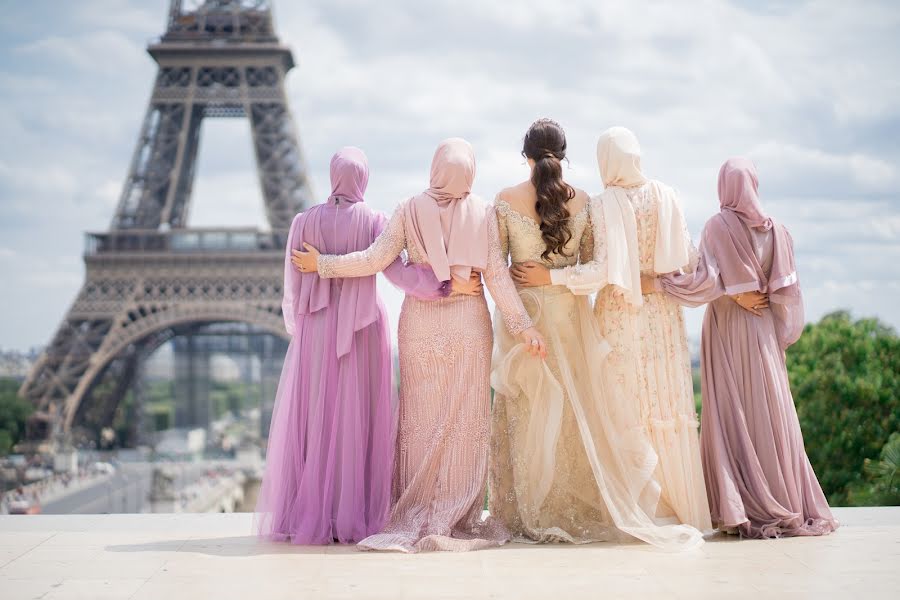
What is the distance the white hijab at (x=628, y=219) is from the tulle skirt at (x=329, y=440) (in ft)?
4.11

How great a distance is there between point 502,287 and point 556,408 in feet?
2.09

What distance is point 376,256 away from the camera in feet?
16.2

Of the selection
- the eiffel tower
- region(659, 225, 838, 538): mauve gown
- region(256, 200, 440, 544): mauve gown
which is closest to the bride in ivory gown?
region(659, 225, 838, 538): mauve gown

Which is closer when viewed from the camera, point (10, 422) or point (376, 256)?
point (376, 256)

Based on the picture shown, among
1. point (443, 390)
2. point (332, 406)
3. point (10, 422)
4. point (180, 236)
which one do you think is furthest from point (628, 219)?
point (10, 422)

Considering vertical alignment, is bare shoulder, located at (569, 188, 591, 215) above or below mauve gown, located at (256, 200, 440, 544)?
above

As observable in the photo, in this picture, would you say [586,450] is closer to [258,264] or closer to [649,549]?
[649,549]

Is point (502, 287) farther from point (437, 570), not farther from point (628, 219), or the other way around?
point (437, 570)

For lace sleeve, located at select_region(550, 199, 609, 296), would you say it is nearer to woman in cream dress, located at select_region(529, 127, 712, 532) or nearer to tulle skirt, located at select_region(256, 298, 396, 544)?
woman in cream dress, located at select_region(529, 127, 712, 532)

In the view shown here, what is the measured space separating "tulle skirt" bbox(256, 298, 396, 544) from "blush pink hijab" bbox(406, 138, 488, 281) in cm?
53

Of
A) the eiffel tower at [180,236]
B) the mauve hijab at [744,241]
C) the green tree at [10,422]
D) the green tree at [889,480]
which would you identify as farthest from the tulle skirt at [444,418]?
the green tree at [10,422]

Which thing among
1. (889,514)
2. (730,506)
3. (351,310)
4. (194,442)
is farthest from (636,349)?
(194,442)

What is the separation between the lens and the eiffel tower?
27828mm

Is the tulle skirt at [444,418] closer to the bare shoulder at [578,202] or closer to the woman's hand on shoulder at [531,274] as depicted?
the woman's hand on shoulder at [531,274]
